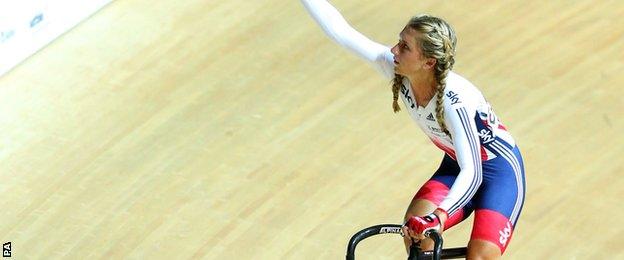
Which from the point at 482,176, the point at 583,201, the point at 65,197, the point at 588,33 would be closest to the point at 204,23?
the point at 65,197

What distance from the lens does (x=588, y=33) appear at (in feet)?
24.3

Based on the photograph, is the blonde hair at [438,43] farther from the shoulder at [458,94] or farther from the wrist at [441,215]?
the wrist at [441,215]

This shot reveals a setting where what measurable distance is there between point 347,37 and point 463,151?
0.62 m

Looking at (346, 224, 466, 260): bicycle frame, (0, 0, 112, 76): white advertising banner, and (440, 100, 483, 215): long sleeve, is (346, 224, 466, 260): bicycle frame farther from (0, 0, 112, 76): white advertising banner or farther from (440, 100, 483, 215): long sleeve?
(0, 0, 112, 76): white advertising banner

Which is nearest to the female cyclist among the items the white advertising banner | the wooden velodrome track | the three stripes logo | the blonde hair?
the blonde hair

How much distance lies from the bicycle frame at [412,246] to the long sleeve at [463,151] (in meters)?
0.14

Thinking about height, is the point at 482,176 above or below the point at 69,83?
above

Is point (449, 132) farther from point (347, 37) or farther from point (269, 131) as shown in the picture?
point (269, 131)

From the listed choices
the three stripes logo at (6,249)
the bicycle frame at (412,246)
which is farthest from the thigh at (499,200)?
the three stripes logo at (6,249)

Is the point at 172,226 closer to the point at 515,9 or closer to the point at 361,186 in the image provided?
the point at 361,186

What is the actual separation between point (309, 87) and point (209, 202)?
1.22 meters

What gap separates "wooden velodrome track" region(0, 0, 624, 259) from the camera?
5.96 metres

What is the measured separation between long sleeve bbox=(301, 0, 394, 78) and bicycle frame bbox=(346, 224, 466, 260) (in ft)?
1.82

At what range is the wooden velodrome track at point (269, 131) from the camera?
19.6ft
